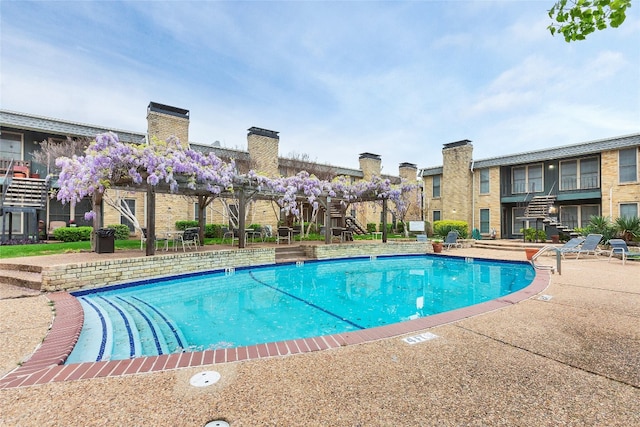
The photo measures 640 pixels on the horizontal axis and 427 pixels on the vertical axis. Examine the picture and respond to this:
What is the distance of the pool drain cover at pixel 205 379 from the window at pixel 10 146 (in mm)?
17975

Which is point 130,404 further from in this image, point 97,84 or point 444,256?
point 97,84

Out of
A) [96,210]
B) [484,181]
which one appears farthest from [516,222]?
[96,210]

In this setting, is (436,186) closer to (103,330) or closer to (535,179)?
(535,179)

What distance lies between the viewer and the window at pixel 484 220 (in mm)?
19719

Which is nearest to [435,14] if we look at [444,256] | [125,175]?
[444,256]

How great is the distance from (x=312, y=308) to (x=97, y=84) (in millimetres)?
12756

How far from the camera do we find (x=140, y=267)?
757 centimetres

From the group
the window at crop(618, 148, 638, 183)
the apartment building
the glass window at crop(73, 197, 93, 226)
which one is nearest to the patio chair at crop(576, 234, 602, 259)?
the apartment building

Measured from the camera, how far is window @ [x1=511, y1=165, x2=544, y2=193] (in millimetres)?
18344

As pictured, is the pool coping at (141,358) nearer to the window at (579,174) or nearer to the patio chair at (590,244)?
the patio chair at (590,244)

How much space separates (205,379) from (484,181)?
854 inches

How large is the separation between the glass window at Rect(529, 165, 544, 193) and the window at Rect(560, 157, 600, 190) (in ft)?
3.42

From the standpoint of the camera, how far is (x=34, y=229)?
12516 mm

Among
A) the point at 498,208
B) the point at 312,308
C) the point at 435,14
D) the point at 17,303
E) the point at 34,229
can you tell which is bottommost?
the point at 312,308
